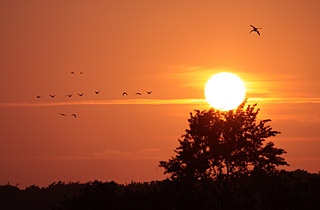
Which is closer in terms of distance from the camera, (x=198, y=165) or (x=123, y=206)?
(x=198, y=165)

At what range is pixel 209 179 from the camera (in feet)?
259

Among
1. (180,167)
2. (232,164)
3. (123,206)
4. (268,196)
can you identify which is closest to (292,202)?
(268,196)

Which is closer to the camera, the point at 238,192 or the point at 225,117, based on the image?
the point at 238,192

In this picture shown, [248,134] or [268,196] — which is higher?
[248,134]

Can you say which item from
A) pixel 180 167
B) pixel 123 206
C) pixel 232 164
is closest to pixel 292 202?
pixel 232 164

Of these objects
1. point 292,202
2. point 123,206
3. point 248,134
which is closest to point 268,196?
point 292,202

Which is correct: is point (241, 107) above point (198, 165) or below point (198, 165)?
above

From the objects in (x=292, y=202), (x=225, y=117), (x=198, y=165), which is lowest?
(x=292, y=202)

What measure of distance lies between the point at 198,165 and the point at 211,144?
338 centimetres

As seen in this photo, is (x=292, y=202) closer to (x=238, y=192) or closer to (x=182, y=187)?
(x=238, y=192)

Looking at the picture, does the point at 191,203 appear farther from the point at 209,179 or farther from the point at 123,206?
→ the point at 123,206

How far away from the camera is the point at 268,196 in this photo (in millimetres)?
77875

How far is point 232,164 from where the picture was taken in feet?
262

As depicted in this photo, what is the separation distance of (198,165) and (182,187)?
3223mm
